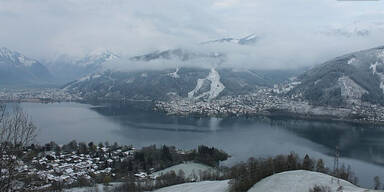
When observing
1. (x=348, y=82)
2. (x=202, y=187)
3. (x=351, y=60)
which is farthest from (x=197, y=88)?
(x=202, y=187)

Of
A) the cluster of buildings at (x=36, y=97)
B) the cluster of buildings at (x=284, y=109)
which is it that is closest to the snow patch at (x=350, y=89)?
the cluster of buildings at (x=284, y=109)

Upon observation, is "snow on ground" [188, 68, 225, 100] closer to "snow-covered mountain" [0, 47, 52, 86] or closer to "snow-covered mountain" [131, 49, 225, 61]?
"snow-covered mountain" [131, 49, 225, 61]

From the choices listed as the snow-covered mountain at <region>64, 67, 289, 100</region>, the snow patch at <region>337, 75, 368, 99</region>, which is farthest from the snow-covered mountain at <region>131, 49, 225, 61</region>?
the snow patch at <region>337, 75, 368, 99</region>

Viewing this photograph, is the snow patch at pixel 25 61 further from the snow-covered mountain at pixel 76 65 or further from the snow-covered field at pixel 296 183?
the snow-covered field at pixel 296 183

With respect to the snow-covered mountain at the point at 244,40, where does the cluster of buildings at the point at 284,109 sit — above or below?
below

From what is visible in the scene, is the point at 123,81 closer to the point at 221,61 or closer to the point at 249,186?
the point at 221,61

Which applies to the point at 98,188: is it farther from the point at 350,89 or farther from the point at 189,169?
the point at 350,89

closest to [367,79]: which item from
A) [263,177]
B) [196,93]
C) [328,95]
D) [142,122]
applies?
[328,95]
